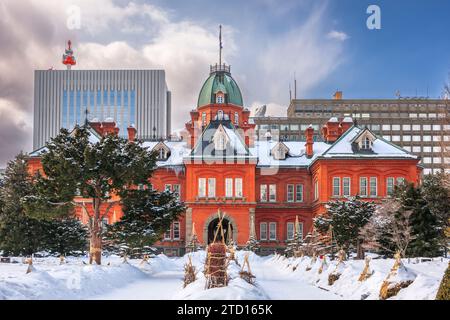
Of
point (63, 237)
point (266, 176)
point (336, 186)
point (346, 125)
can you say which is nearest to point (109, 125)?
point (266, 176)

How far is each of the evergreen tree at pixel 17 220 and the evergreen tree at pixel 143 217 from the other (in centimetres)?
940

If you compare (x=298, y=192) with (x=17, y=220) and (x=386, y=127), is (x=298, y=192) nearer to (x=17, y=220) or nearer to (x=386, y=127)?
(x=17, y=220)

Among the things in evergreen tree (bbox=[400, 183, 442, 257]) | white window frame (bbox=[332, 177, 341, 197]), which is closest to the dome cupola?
white window frame (bbox=[332, 177, 341, 197])

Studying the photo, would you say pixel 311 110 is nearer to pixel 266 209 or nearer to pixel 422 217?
pixel 266 209

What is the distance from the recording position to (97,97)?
250 ft

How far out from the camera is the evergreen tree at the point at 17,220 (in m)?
36.3

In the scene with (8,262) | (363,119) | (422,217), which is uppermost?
(363,119)

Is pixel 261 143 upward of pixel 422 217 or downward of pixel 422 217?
upward

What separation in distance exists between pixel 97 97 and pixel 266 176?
30079mm

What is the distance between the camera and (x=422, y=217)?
32.0 meters

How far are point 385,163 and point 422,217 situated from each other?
19690mm

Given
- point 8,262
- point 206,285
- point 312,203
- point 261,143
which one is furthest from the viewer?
point 261,143
